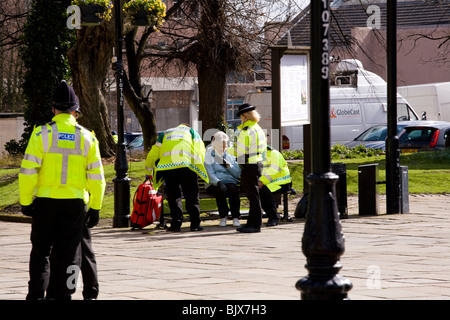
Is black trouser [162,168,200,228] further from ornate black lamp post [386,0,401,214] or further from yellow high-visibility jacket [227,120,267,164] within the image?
ornate black lamp post [386,0,401,214]

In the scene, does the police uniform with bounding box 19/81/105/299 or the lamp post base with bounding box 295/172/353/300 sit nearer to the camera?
the lamp post base with bounding box 295/172/353/300

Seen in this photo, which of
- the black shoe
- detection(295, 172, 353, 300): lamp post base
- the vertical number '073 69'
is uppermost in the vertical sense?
the vertical number '073 69'

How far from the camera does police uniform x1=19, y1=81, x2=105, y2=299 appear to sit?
21.4 ft

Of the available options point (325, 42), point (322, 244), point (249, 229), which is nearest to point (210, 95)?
point (249, 229)

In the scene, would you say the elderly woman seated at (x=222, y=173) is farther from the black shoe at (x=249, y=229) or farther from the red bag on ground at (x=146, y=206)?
the red bag on ground at (x=146, y=206)

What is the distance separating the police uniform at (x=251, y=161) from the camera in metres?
12.2

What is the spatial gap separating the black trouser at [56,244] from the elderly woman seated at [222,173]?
6475 mm

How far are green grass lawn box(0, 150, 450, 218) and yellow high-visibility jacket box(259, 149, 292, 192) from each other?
8.42 feet

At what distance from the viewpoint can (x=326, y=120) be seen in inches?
193

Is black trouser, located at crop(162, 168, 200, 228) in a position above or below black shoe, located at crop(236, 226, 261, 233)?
above

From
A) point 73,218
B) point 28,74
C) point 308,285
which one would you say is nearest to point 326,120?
point 308,285

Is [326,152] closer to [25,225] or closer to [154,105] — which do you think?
[25,225]

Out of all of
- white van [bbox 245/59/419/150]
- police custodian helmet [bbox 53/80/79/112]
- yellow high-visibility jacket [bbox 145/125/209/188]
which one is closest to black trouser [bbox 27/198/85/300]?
police custodian helmet [bbox 53/80/79/112]

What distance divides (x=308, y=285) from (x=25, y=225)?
10841 mm
